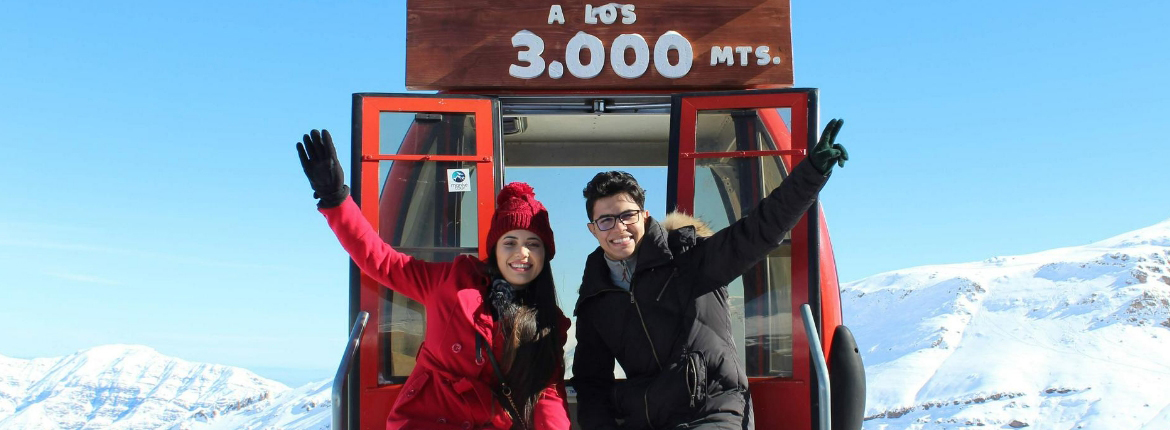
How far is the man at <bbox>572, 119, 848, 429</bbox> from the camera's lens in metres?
3.38

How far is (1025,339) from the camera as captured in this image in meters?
67.7

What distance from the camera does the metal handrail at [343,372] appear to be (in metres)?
3.61

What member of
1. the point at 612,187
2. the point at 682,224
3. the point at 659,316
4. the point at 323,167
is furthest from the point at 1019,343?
the point at 323,167

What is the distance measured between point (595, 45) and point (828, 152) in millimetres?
1669

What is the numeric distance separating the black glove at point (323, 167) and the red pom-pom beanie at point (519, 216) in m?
0.60

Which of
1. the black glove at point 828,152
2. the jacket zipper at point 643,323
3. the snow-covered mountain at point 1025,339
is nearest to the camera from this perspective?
the black glove at point 828,152

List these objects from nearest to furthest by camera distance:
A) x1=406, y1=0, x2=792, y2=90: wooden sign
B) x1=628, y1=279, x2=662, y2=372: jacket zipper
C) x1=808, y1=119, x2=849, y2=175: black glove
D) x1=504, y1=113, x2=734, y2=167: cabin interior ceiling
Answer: x1=808, y1=119, x2=849, y2=175: black glove → x1=628, y1=279, x2=662, y2=372: jacket zipper → x1=406, y1=0, x2=792, y2=90: wooden sign → x1=504, y1=113, x2=734, y2=167: cabin interior ceiling

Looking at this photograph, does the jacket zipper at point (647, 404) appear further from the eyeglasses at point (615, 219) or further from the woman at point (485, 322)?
the eyeglasses at point (615, 219)

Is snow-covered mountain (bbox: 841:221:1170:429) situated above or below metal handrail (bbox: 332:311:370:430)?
below

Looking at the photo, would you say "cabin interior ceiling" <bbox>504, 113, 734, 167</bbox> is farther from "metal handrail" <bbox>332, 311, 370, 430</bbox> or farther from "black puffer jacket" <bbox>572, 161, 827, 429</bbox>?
"black puffer jacket" <bbox>572, 161, 827, 429</bbox>

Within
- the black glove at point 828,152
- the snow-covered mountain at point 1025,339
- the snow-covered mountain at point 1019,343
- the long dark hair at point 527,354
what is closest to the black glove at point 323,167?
the long dark hair at point 527,354

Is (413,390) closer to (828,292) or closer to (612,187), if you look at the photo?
(612,187)

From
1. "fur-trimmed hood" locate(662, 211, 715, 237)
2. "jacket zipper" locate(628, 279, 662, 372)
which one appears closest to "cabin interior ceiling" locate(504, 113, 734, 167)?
"fur-trimmed hood" locate(662, 211, 715, 237)

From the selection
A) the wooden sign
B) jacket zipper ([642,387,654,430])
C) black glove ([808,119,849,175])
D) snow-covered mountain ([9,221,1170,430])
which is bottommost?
snow-covered mountain ([9,221,1170,430])
